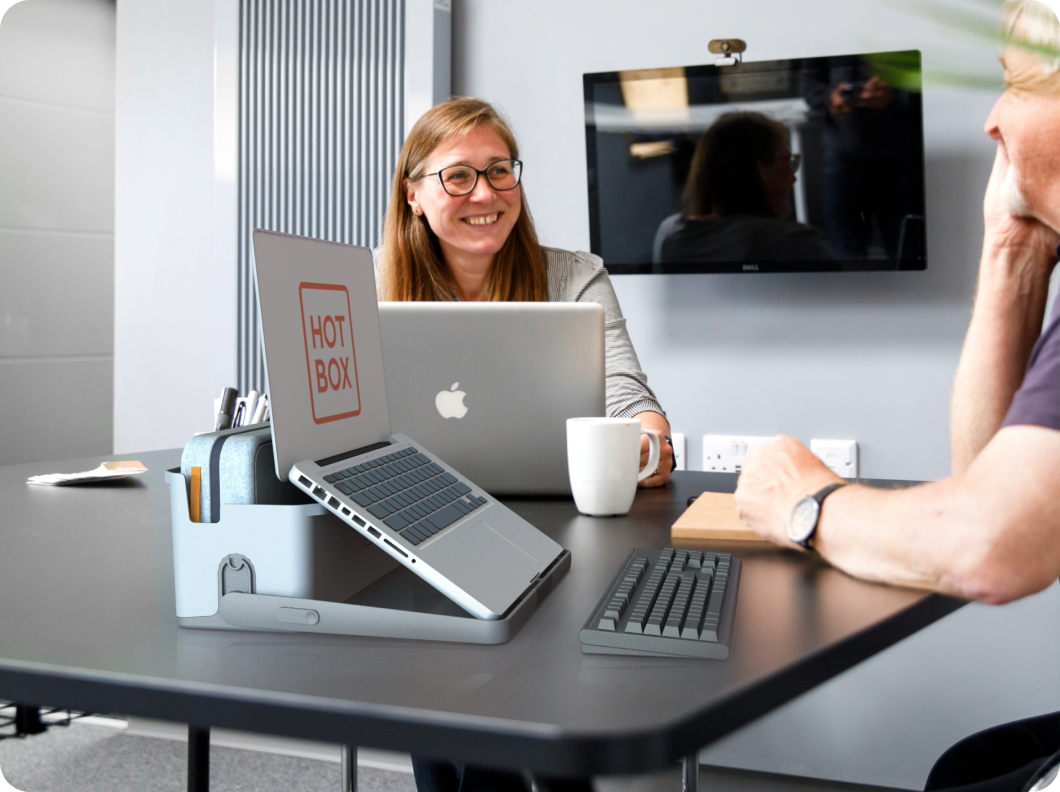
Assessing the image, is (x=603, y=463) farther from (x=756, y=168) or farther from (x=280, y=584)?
(x=756, y=168)

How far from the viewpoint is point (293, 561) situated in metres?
0.69

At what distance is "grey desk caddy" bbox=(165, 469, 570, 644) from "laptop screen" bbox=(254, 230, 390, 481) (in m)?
0.05

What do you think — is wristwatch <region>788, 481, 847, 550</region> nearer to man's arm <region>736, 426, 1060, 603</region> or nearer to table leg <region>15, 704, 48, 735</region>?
man's arm <region>736, 426, 1060, 603</region>

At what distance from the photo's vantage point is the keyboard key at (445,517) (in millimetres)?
760

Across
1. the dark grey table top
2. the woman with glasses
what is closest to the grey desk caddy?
the dark grey table top

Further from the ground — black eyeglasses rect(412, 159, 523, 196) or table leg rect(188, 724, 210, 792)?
black eyeglasses rect(412, 159, 523, 196)

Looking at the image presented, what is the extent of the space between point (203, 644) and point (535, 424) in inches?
27.0

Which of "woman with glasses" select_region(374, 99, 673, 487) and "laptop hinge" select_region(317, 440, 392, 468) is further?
"woman with glasses" select_region(374, 99, 673, 487)

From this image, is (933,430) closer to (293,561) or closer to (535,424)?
(535,424)

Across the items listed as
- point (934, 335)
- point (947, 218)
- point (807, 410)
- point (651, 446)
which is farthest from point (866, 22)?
point (651, 446)

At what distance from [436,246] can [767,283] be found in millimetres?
993

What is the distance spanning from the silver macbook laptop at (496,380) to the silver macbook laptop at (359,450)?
0.95 ft

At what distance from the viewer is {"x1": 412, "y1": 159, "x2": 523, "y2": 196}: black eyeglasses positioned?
2.01 meters

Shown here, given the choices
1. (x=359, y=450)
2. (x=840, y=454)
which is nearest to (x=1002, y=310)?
(x=359, y=450)
